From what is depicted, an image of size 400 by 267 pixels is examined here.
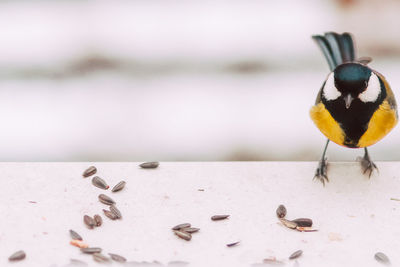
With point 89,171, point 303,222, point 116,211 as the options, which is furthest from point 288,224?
point 89,171

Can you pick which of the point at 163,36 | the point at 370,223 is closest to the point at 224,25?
the point at 163,36

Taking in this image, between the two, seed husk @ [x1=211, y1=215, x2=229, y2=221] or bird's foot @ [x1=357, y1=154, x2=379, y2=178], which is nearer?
seed husk @ [x1=211, y1=215, x2=229, y2=221]

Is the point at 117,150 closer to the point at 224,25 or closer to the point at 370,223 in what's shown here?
the point at 224,25

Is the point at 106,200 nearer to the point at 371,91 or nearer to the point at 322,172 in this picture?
the point at 322,172

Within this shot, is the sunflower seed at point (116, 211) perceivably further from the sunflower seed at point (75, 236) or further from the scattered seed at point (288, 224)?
the scattered seed at point (288, 224)

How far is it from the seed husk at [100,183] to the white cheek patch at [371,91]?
2.18 feet

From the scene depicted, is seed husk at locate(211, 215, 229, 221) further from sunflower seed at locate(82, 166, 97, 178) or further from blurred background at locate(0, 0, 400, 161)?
blurred background at locate(0, 0, 400, 161)

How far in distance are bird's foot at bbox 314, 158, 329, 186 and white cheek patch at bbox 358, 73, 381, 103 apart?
186 mm

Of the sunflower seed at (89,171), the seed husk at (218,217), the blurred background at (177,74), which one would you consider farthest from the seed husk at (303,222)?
the blurred background at (177,74)

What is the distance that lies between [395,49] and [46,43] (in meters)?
1.41

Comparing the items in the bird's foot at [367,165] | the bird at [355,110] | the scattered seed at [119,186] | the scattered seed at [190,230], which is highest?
the bird at [355,110]

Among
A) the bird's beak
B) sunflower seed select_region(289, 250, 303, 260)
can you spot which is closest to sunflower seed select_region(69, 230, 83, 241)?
sunflower seed select_region(289, 250, 303, 260)

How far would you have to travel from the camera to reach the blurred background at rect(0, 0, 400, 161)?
8.33 ft

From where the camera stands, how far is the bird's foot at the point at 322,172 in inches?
61.8
